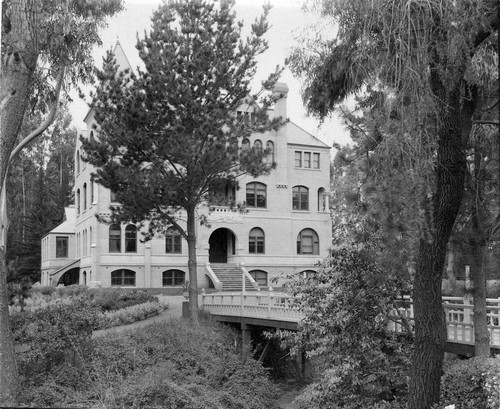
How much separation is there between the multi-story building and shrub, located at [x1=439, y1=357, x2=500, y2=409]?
3977 mm

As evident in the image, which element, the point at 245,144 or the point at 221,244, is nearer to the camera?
the point at 245,144

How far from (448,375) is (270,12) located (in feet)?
16.6

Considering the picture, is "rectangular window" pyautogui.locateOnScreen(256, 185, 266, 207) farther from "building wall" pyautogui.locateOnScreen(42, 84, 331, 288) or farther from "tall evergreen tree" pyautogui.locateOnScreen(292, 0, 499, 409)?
"tall evergreen tree" pyautogui.locateOnScreen(292, 0, 499, 409)

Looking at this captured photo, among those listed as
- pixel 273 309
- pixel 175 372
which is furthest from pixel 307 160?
pixel 175 372

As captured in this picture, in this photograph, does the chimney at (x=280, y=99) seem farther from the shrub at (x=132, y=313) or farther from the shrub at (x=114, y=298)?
the shrub at (x=132, y=313)

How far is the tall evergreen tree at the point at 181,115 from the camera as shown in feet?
43.4

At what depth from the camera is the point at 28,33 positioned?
26.4 ft

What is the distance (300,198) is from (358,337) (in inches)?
374

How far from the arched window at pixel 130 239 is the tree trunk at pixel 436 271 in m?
8.23

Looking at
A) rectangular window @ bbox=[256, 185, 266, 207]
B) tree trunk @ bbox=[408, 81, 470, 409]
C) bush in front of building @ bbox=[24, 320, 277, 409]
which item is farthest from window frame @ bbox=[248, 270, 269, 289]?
tree trunk @ bbox=[408, 81, 470, 409]

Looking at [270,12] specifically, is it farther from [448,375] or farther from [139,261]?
[139,261]

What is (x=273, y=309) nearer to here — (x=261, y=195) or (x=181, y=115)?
(x=261, y=195)

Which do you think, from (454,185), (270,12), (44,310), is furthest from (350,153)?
(44,310)

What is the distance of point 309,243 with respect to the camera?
41.7 feet
